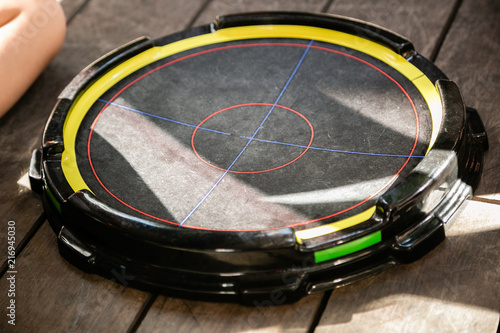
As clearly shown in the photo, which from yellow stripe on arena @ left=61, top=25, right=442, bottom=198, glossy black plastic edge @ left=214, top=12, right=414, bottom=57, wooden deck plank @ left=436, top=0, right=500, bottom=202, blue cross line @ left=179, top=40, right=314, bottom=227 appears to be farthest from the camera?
glossy black plastic edge @ left=214, top=12, right=414, bottom=57

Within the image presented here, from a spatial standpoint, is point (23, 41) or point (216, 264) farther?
point (23, 41)

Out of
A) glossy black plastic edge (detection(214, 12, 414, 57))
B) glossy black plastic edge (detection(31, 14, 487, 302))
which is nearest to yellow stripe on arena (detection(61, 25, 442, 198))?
glossy black plastic edge (detection(214, 12, 414, 57))

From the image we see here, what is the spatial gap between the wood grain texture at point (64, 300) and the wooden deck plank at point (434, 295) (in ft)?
1.75

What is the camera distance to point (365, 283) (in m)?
1.69

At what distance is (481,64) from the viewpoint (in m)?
2.39

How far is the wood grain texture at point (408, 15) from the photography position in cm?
256

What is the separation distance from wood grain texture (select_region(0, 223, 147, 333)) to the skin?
0.72 meters

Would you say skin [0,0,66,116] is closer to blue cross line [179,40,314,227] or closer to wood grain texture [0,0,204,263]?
wood grain texture [0,0,204,263]

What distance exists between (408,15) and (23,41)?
60.8 inches

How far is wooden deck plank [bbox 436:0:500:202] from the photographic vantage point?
201 centimetres

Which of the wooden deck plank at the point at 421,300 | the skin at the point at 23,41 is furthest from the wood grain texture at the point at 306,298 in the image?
the skin at the point at 23,41

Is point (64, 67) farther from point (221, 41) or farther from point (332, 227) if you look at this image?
point (332, 227)

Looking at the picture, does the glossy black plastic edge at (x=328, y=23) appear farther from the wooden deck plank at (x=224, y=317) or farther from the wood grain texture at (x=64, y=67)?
the wooden deck plank at (x=224, y=317)

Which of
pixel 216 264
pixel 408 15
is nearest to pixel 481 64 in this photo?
pixel 408 15
